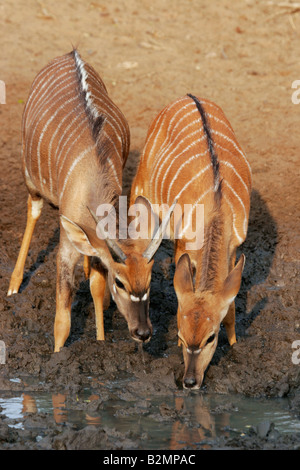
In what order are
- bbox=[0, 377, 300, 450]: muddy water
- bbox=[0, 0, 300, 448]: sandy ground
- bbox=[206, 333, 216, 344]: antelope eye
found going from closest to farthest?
bbox=[0, 377, 300, 450]: muddy water → bbox=[206, 333, 216, 344]: antelope eye → bbox=[0, 0, 300, 448]: sandy ground

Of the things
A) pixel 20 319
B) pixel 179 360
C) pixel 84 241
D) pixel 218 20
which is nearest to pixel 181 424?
pixel 179 360

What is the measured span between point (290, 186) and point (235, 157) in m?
2.36

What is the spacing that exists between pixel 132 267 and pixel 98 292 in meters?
0.99

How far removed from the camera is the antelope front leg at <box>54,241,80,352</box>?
5.91 m

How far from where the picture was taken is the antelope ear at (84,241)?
18.1 feet

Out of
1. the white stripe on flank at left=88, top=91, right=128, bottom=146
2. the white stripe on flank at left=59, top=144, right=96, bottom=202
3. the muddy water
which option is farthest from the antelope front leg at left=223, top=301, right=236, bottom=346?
→ the white stripe on flank at left=88, top=91, right=128, bottom=146

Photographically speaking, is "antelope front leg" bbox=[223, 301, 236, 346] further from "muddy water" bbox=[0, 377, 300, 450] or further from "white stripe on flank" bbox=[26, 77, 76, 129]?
"white stripe on flank" bbox=[26, 77, 76, 129]

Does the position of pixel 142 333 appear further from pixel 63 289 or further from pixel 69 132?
pixel 69 132

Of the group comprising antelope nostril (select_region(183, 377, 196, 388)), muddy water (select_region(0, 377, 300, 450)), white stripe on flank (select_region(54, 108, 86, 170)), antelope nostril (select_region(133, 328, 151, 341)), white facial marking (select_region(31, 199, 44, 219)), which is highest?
white stripe on flank (select_region(54, 108, 86, 170))

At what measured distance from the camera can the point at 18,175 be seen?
8688 millimetres

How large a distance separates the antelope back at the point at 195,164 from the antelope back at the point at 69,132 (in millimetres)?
329

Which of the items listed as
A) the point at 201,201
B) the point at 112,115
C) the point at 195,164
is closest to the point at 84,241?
the point at 201,201

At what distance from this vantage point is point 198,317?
5.26 meters
